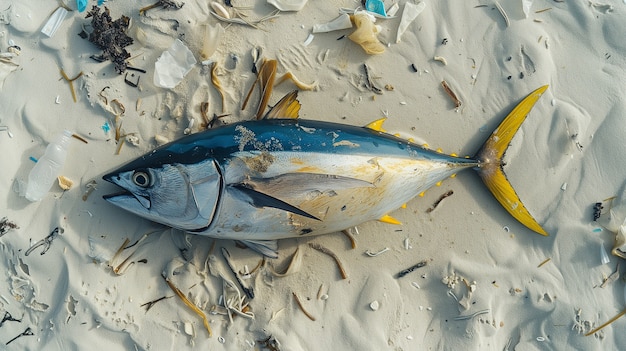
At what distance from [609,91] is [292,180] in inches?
92.3

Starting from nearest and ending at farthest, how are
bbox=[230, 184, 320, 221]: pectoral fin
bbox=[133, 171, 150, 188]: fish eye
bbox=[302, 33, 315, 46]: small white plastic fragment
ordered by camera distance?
bbox=[230, 184, 320, 221]: pectoral fin, bbox=[133, 171, 150, 188]: fish eye, bbox=[302, 33, 315, 46]: small white plastic fragment

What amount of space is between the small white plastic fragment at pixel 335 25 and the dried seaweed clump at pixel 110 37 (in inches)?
52.6

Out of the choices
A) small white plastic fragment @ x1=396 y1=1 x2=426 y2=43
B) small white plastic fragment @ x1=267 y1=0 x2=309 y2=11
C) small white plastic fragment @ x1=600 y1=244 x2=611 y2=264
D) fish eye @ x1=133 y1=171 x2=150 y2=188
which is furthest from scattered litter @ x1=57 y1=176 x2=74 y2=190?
small white plastic fragment @ x1=600 y1=244 x2=611 y2=264

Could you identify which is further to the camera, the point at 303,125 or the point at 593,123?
the point at 593,123

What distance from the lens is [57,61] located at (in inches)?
113

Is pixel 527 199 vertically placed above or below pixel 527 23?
below

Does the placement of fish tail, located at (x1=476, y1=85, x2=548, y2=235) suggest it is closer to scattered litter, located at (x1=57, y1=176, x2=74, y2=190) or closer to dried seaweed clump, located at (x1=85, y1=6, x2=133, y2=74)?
dried seaweed clump, located at (x1=85, y1=6, x2=133, y2=74)

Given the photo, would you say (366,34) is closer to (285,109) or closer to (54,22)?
(285,109)

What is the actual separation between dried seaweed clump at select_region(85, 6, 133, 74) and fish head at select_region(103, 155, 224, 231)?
86cm

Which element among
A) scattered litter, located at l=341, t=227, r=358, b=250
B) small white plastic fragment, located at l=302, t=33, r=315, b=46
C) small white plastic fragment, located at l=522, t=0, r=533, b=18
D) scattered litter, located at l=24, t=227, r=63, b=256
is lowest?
scattered litter, located at l=24, t=227, r=63, b=256

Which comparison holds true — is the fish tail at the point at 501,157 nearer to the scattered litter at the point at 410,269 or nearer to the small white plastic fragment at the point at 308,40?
the scattered litter at the point at 410,269

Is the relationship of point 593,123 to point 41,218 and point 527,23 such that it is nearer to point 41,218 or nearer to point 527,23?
point 527,23

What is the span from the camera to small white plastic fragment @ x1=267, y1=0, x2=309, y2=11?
2.86 m

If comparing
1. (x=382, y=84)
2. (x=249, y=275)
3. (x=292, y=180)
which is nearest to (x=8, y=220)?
(x=249, y=275)
